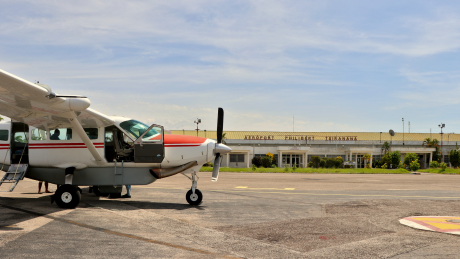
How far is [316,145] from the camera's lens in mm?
72812

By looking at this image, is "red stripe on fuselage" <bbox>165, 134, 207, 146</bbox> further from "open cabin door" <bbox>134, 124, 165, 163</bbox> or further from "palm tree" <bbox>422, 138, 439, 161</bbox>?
"palm tree" <bbox>422, 138, 439, 161</bbox>

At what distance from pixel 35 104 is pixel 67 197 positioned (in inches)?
134

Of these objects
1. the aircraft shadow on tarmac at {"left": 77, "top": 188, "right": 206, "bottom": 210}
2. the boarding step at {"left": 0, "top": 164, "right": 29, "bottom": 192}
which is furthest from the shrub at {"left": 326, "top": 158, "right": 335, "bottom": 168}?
the boarding step at {"left": 0, "top": 164, "right": 29, "bottom": 192}

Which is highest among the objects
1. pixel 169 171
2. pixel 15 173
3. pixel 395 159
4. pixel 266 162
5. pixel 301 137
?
pixel 301 137

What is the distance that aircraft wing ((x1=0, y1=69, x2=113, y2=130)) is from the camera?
7812mm

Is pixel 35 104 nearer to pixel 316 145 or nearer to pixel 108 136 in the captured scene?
pixel 108 136

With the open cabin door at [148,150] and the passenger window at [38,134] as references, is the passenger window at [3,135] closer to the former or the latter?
the passenger window at [38,134]

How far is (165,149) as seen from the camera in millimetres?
11773

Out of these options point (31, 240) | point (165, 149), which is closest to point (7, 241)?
point (31, 240)

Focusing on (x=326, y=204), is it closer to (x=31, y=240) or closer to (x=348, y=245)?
(x=348, y=245)

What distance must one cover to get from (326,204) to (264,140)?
205 ft

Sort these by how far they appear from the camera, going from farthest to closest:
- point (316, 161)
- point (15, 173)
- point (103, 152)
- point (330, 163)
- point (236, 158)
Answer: point (236, 158) → point (316, 161) → point (330, 163) → point (103, 152) → point (15, 173)

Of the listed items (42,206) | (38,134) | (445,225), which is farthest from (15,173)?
(445,225)

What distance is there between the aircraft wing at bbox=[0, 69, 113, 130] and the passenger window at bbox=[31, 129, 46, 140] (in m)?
0.62
